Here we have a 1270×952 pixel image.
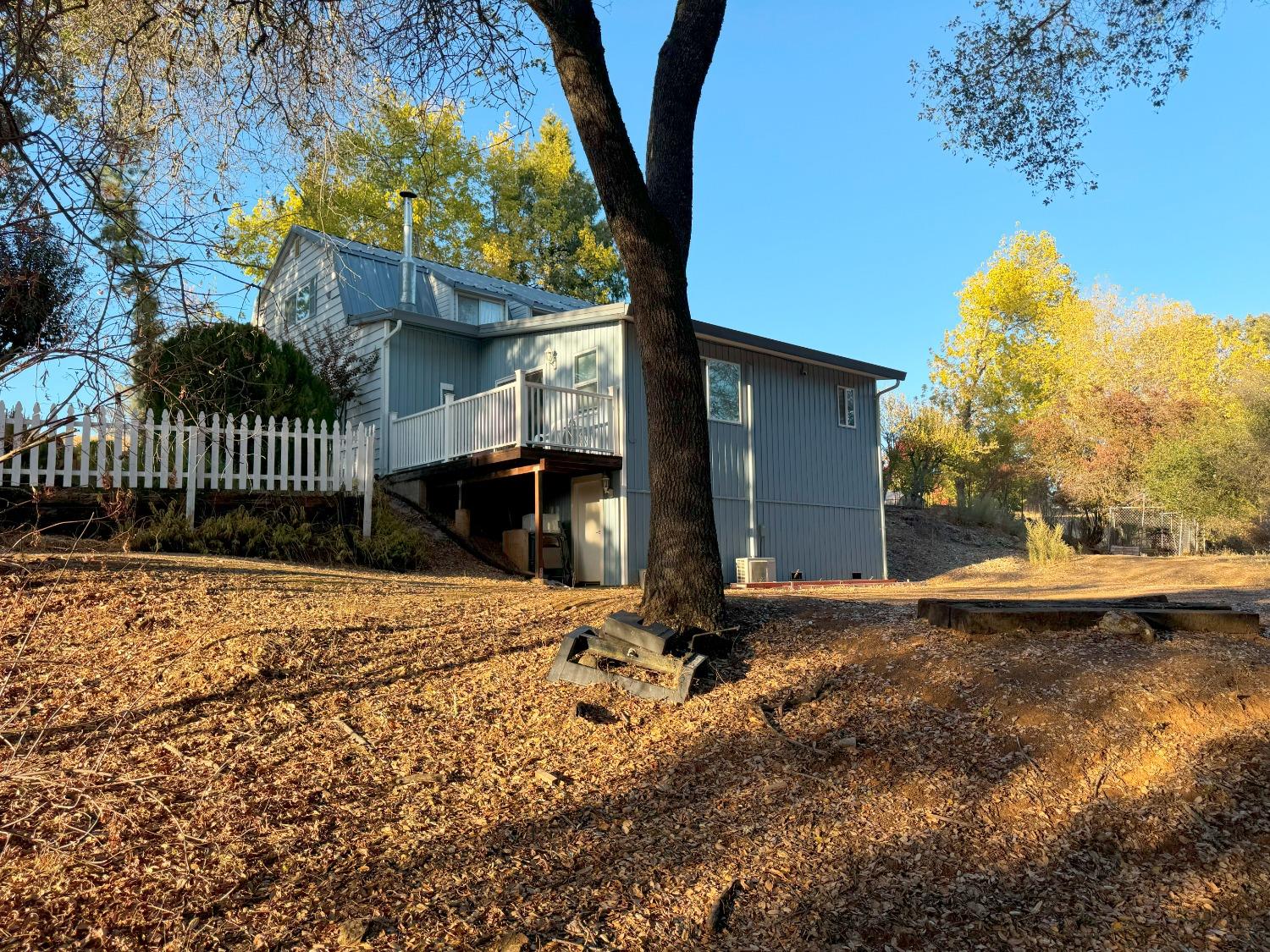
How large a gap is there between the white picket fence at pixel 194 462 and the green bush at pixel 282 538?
0.28m

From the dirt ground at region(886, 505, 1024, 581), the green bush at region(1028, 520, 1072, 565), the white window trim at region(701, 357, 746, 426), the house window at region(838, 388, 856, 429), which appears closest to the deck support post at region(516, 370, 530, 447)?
the white window trim at region(701, 357, 746, 426)

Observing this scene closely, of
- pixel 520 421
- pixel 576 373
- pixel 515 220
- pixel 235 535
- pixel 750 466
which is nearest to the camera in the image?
pixel 235 535

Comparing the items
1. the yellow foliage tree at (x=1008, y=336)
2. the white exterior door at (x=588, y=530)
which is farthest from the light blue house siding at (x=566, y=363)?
the yellow foliage tree at (x=1008, y=336)

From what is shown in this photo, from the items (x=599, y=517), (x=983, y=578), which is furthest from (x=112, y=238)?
(x=983, y=578)

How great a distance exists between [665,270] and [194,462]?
6803 mm

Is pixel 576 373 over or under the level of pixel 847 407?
over

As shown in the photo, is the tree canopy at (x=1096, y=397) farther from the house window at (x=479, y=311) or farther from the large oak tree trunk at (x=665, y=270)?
the large oak tree trunk at (x=665, y=270)

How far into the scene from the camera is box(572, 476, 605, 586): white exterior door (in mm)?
14148

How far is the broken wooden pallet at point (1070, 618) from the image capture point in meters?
5.59

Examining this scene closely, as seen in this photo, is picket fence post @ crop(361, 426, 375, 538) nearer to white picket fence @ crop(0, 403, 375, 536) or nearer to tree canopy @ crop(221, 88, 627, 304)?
white picket fence @ crop(0, 403, 375, 536)

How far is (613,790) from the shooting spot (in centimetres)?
413

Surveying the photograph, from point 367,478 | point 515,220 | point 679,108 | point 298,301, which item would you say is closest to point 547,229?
point 515,220

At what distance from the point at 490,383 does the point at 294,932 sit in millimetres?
14119

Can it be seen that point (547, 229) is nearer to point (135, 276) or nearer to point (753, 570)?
point (753, 570)
